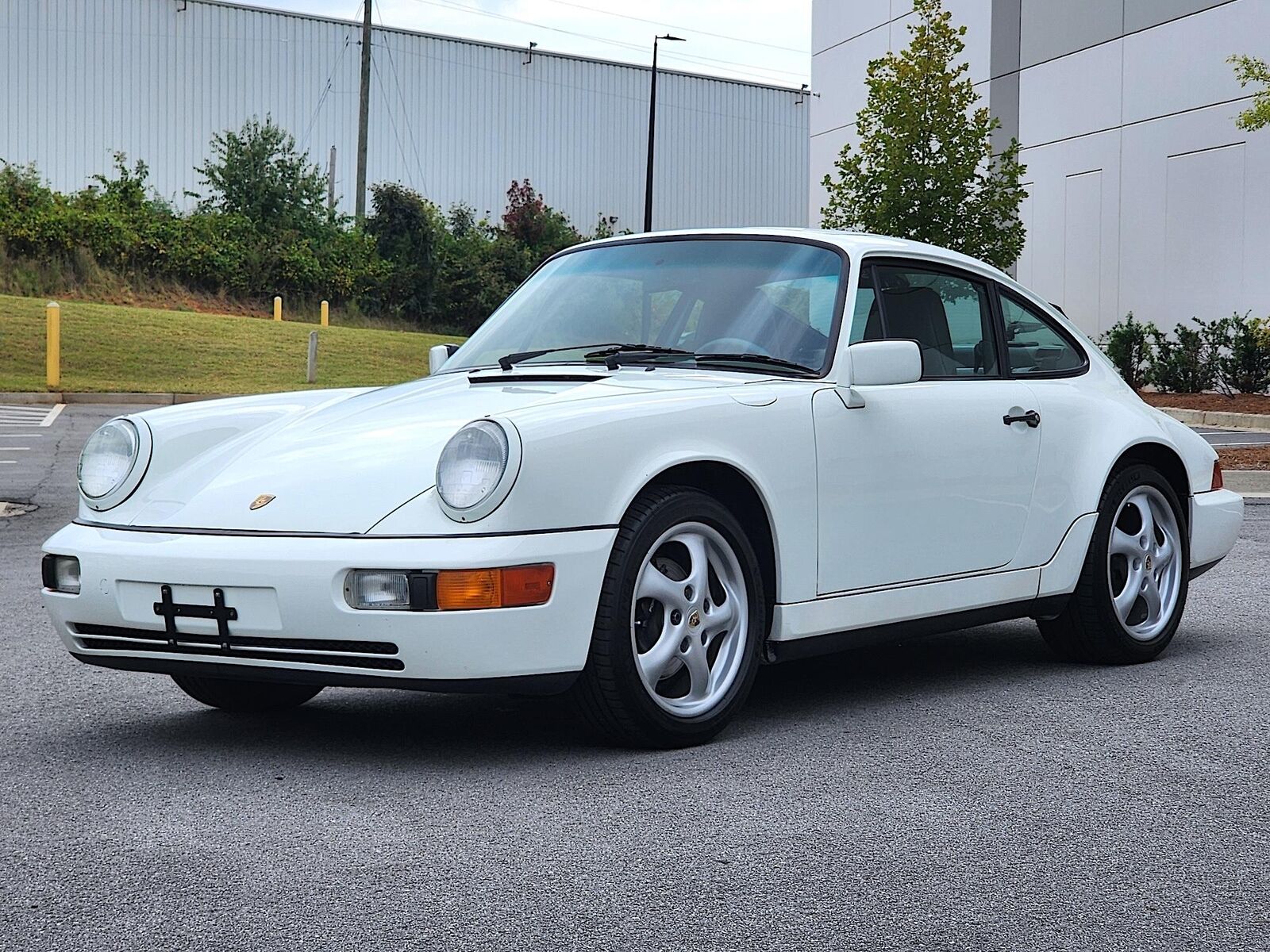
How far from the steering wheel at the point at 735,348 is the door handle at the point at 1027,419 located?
945 mm

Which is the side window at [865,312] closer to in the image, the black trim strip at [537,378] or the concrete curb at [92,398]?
the black trim strip at [537,378]

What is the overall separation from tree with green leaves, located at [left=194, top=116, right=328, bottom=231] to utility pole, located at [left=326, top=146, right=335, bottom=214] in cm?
147

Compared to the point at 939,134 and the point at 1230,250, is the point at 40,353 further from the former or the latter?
the point at 1230,250

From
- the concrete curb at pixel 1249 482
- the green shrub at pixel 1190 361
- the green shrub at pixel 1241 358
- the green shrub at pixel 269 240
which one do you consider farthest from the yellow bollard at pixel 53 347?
the concrete curb at pixel 1249 482

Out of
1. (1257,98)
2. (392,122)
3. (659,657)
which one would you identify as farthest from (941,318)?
(392,122)

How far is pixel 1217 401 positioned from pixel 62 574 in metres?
21.4

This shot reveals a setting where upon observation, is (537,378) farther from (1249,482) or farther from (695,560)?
(1249,482)

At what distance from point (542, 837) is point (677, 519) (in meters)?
1.05

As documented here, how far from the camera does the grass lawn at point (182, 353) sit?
26.8 meters

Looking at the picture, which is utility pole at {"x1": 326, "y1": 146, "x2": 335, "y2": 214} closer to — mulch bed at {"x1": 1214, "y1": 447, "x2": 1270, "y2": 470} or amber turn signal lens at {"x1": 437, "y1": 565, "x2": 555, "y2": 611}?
mulch bed at {"x1": 1214, "y1": 447, "x2": 1270, "y2": 470}

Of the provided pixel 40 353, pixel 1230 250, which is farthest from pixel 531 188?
pixel 1230 250

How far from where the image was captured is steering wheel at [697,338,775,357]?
16.2ft

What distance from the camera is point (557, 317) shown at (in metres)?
5.37

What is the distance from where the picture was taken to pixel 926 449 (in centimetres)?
507
